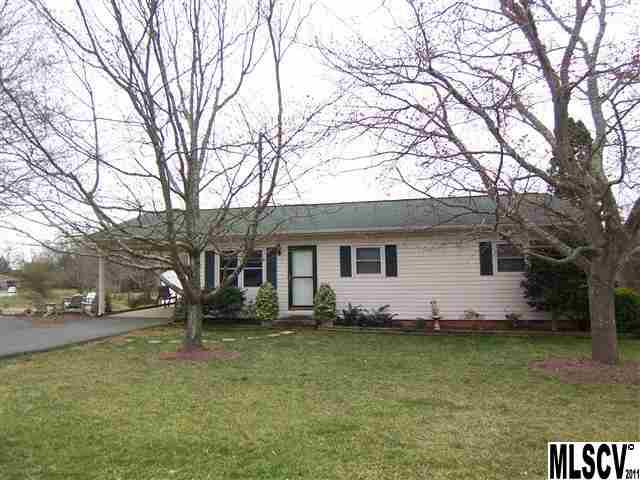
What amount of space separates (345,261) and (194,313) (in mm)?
5110

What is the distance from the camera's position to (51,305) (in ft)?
55.0

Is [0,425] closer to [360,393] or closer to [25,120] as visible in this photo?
[360,393]

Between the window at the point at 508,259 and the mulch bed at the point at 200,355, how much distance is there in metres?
7.30

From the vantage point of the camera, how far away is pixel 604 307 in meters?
6.92

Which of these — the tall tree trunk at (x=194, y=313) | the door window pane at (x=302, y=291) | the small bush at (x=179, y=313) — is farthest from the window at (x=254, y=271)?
the tall tree trunk at (x=194, y=313)

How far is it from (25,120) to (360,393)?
719 centimetres

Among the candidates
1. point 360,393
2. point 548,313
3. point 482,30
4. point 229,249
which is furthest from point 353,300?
point 482,30

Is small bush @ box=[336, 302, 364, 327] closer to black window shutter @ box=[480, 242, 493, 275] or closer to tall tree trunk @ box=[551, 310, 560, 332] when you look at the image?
black window shutter @ box=[480, 242, 493, 275]

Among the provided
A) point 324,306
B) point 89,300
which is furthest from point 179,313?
point 89,300

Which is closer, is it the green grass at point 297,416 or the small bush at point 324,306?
the green grass at point 297,416

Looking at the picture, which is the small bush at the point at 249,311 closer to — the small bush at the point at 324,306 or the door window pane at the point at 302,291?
the door window pane at the point at 302,291

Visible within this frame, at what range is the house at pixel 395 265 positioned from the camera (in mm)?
11594

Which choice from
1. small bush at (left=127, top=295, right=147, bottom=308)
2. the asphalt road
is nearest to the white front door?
the asphalt road

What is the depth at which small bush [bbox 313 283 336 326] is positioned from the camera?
38.9ft
